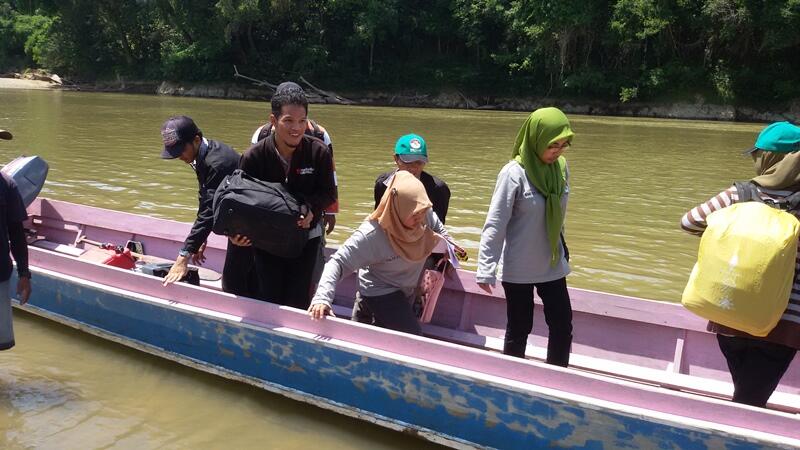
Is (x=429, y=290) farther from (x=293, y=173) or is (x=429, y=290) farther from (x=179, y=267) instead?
(x=179, y=267)

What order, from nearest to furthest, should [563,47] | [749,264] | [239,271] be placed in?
[749,264] → [239,271] → [563,47]

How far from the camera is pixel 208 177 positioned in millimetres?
3912

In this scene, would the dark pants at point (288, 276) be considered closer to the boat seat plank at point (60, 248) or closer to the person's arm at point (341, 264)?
the person's arm at point (341, 264)

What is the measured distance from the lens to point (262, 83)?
1487 inches

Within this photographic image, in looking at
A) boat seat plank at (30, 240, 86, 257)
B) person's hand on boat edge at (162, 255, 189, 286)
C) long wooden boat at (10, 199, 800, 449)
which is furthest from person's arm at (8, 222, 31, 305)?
boat seat plank at (30, 240, 86, 257)

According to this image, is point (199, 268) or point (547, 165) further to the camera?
point (199, 268)

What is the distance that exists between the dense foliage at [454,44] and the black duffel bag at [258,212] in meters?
30.7

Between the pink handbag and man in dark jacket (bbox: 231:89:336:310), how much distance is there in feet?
2.38

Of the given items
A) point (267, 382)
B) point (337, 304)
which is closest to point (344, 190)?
point (337, 304)

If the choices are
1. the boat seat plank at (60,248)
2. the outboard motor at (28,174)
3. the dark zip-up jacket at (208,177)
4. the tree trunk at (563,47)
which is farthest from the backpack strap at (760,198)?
the tree trunk at (563,47)

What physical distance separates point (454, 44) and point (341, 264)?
1530 inches

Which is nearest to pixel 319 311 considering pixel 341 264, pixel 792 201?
pixel 341 264

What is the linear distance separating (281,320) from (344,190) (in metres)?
6.77

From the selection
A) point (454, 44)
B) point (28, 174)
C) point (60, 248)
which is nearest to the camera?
point (28, 174)
